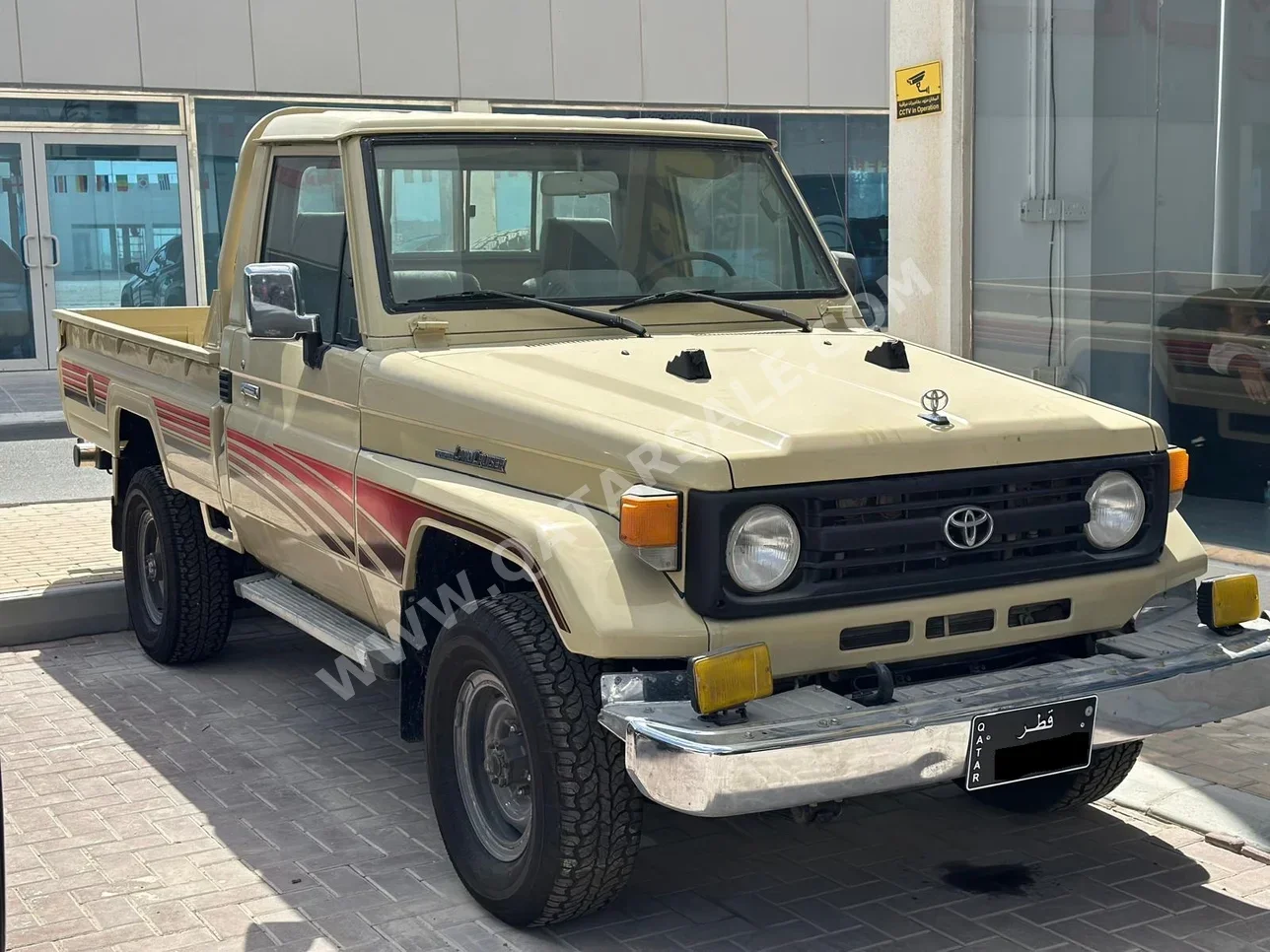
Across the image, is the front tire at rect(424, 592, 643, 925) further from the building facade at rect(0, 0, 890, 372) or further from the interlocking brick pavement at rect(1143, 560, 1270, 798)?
the building facade at rect(0, 0, 890, 372)

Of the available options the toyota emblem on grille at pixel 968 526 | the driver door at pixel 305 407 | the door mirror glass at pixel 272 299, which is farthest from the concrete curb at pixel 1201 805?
the door mirror glass at pixel 272 299

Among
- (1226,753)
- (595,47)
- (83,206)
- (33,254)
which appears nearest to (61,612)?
(1226,753)

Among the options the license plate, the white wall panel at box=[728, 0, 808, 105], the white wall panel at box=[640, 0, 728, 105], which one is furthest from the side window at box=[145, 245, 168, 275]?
the license plate

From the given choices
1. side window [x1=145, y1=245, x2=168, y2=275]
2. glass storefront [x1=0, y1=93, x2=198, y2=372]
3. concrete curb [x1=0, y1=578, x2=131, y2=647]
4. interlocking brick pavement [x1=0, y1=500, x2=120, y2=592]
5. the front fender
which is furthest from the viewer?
side window [x1=145, y1=245, x2=168, y2=275]

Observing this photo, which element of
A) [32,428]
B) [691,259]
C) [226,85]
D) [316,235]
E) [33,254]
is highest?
[226,85]

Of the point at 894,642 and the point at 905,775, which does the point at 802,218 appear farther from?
the point at 905,775

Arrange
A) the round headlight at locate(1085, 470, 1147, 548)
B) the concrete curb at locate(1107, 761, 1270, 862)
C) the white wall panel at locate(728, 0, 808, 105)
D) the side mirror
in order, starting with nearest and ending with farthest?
the round headlight at locate(1085, 470, 1147, 548)
the concrete curb at locate(1107, 761, 1270, 862)
the side mirror
the white wall panel at locate(728, 0, 808, 105)

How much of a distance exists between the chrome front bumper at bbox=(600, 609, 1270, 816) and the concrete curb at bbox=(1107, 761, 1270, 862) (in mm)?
718

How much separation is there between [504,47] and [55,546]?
11.7 metres

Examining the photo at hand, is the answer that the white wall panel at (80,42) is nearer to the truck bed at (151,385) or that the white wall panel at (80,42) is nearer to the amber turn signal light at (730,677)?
the truck bed at (151,385)

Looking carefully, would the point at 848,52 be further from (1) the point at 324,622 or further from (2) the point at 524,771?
(2) the point at 524,771

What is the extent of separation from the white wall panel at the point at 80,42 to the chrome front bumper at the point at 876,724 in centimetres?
1522

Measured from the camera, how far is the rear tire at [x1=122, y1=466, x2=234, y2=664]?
20.5ft

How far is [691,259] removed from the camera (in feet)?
16.7
